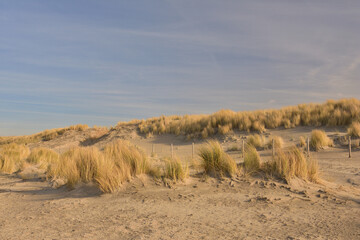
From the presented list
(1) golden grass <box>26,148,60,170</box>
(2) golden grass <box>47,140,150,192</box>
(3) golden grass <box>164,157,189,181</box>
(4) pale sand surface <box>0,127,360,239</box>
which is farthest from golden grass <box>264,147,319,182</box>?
(1) golden grass <box>26,148,60,170</box>

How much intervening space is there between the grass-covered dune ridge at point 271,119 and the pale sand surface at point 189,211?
1199 centimetres

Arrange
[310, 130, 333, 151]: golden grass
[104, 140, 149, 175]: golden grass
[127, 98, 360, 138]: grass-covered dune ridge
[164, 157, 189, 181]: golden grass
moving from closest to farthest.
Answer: [164, 157, 189, 181]: golden grass, [104, 140, 149, 175]: golden grass, [310, 130, 333, 151]: golden grass, [127, 98, 360, 138]: grass-covered dune ridge

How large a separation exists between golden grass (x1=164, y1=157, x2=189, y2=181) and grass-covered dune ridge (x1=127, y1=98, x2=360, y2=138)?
14282mm

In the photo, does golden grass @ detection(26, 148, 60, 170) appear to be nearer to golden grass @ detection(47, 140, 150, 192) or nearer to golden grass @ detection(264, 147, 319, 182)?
golden grass @ detection(47, 140, 150, 192)

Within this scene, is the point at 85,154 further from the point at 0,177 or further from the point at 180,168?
the point at 0,177

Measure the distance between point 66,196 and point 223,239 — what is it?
4318 millimetres

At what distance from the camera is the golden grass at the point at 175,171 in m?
7.50

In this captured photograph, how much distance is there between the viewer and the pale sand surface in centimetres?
486

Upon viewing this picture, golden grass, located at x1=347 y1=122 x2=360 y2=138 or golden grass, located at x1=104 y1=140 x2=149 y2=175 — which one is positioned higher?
golden grass, located at x1=347 y1=122 x2=360 y2=138

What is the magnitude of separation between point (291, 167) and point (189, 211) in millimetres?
3100

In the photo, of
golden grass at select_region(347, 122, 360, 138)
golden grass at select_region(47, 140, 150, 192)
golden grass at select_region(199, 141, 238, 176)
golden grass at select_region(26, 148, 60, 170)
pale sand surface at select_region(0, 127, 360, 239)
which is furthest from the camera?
golden grass at select_region(347, 122, 360, 138)

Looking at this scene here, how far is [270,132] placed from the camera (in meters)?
20.5

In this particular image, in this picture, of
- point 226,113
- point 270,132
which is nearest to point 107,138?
point 226,113

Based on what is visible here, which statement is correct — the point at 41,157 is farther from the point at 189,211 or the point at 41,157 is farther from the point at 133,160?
the point at 189,211
